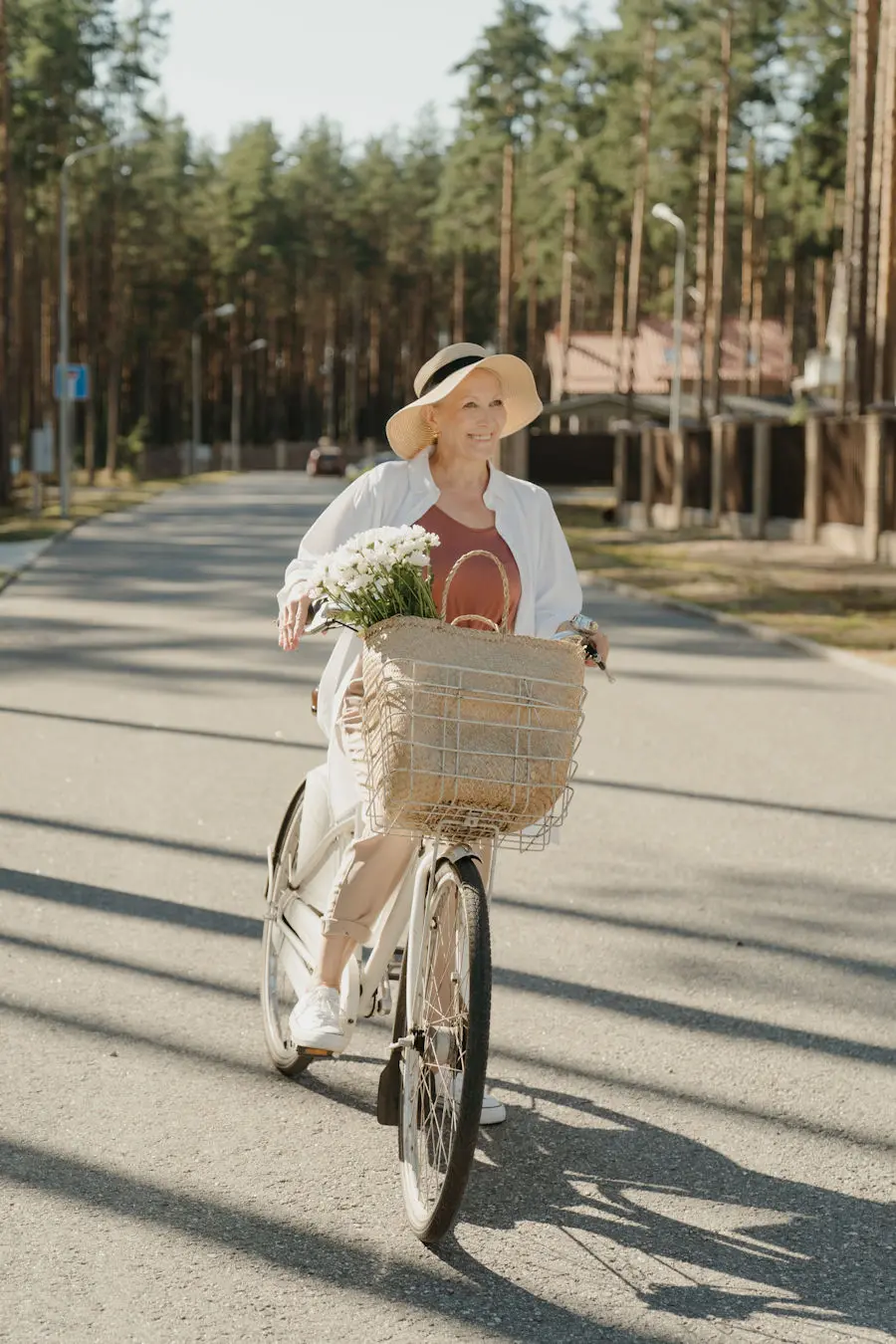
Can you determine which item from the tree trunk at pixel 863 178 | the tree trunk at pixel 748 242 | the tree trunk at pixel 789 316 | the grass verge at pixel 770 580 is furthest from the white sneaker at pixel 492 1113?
the tree trunk at pixel 789 316

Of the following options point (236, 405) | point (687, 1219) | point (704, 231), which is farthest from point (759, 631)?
point (236, 405)

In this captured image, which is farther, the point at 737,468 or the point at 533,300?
the point at 533,300

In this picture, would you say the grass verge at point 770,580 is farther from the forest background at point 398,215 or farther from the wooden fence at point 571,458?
the wooden fence at point 571,458

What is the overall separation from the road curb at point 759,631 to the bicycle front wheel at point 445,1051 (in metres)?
12.1

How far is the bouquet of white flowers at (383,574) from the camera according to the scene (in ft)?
14.8

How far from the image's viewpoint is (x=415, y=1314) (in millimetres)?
4020

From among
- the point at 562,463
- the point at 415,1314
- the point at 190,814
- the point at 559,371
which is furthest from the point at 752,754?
the point at 559,371

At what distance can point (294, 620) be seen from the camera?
15.8 ft

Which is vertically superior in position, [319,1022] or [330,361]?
[330,361]

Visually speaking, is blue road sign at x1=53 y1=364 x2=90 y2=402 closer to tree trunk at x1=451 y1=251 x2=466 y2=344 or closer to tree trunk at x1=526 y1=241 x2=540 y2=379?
tree trunk at x1=526 y1=241 x2=540 y2=379

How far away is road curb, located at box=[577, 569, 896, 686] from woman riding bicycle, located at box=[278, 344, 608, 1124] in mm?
11635

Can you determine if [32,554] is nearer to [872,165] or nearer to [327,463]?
[872,165]

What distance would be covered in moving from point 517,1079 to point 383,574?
1.73 m

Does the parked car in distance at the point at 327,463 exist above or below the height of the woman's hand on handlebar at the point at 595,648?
below
